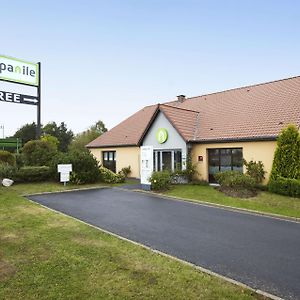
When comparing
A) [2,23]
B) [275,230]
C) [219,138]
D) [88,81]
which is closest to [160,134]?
[219,138]

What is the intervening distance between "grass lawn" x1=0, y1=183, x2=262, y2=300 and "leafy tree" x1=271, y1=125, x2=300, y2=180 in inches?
442

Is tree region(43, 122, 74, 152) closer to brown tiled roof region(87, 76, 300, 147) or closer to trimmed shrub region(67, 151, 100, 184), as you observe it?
brown tiled roof region(87, 76, 300, 147)

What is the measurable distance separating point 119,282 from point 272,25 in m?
13.9

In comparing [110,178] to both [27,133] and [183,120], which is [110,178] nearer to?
[183,120]

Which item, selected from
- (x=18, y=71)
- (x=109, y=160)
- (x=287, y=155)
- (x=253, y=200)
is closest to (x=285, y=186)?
(x=287, y=155)

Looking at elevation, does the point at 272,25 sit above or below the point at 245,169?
above

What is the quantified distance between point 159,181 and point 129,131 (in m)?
11.0

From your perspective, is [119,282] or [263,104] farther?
[263,104]

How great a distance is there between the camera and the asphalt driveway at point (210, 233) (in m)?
6.38

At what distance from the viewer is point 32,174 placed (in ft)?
70.3

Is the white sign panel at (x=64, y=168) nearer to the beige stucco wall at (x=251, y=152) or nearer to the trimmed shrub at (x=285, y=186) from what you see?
the beige stucco wall at (x=251, y=152)

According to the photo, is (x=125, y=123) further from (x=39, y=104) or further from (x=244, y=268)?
(x=244, y=268)

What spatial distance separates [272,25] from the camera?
579 inches

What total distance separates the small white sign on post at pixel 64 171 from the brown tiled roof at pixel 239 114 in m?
5.86
